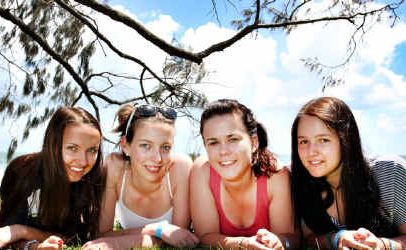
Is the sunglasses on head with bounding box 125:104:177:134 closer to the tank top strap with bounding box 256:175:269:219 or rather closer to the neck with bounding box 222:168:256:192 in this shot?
the neck with bounding box 222:168:256:192

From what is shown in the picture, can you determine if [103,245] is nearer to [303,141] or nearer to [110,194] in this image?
[110,194]

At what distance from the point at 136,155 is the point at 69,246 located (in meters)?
0.54

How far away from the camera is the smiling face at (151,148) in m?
2.44

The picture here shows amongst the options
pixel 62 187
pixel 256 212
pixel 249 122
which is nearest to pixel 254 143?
pixel 249 122

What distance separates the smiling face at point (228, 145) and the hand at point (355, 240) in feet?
1.90

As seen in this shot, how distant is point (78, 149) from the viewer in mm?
2443

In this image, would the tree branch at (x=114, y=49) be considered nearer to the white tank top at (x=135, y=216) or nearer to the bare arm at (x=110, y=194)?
the bare arm at (x=110, y=194)

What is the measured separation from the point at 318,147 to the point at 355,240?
470 mm

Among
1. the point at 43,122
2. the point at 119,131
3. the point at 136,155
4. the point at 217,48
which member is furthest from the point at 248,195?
the point at 43,122

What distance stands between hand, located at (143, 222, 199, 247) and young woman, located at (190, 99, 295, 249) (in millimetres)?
79

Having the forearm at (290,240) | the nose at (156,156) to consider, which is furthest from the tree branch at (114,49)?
the forearm at (290,240)

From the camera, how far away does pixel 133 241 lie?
2250mm

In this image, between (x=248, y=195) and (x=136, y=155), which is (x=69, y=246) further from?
(x=248, y=195)

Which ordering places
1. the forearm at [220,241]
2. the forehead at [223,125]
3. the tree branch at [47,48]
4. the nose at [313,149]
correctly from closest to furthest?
the forearm at [220,241] → the nose at [313,149] → the forehead at [223,125] → the tree branch at [47,48]
